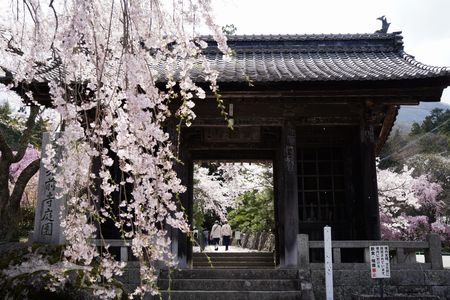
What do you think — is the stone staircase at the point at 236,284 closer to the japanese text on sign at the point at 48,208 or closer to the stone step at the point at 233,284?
the stone step at the point at 233,284

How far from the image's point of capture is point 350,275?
7559mm

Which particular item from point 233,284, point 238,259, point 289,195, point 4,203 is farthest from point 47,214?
point 238,259

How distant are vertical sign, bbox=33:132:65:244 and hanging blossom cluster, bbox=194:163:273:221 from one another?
12300 millimetres

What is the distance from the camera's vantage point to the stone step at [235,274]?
784 centimetres

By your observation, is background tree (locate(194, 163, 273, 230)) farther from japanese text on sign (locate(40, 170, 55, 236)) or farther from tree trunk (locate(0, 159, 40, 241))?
japanese text on sign (locate(40, 170, 55, 236))

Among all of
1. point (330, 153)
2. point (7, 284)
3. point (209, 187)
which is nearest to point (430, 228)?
point (209, 187)

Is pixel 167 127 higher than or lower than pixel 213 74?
higher

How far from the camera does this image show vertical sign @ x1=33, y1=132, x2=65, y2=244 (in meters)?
7.03

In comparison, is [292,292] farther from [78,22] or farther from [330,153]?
[78,22]

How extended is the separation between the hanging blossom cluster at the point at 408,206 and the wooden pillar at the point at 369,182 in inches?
407

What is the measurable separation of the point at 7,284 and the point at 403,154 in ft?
115

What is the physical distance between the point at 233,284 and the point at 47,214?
10.7 feet

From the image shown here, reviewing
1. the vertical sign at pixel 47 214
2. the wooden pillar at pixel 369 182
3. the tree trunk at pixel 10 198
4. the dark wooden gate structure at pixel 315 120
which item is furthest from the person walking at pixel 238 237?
the vertical sign at pixel 47 214

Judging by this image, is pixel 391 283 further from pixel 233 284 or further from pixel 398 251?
pixel 233 284
